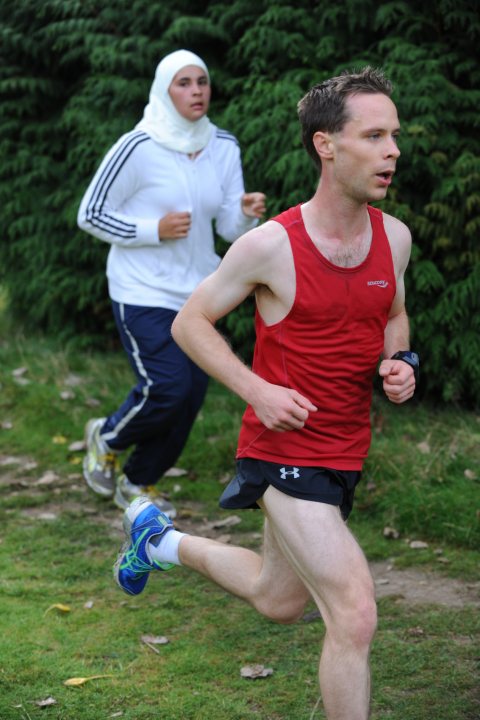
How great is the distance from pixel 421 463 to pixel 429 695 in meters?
2.20

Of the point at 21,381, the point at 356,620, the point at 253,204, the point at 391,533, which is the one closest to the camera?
the point at 356,620

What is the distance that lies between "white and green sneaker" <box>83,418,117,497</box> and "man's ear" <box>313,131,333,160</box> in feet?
10.7

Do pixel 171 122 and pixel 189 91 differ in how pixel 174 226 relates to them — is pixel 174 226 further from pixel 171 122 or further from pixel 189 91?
pixel 189 91

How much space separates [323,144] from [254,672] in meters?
2.06

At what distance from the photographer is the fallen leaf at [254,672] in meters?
4.57

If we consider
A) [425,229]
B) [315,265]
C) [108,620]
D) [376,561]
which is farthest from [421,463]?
[315,265]

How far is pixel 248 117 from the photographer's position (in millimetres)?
7855

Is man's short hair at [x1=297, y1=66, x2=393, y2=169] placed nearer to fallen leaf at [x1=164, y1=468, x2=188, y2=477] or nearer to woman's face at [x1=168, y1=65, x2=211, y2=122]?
woman's face at [x1=168, y1=65, x2=211, y2=122]

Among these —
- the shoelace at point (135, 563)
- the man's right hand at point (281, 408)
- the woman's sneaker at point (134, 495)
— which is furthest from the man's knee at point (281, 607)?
the woman's sneaker at point (134, 495)

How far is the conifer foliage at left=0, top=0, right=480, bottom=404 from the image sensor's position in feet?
23.1

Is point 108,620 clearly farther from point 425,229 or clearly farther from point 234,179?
point 425,229

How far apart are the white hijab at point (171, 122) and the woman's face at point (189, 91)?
0.9 inches

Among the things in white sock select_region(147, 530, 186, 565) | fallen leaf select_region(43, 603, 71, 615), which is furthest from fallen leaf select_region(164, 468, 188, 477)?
white sock select_region(147, 530, 186, 565)

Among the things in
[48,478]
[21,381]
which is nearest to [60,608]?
[48,478]
